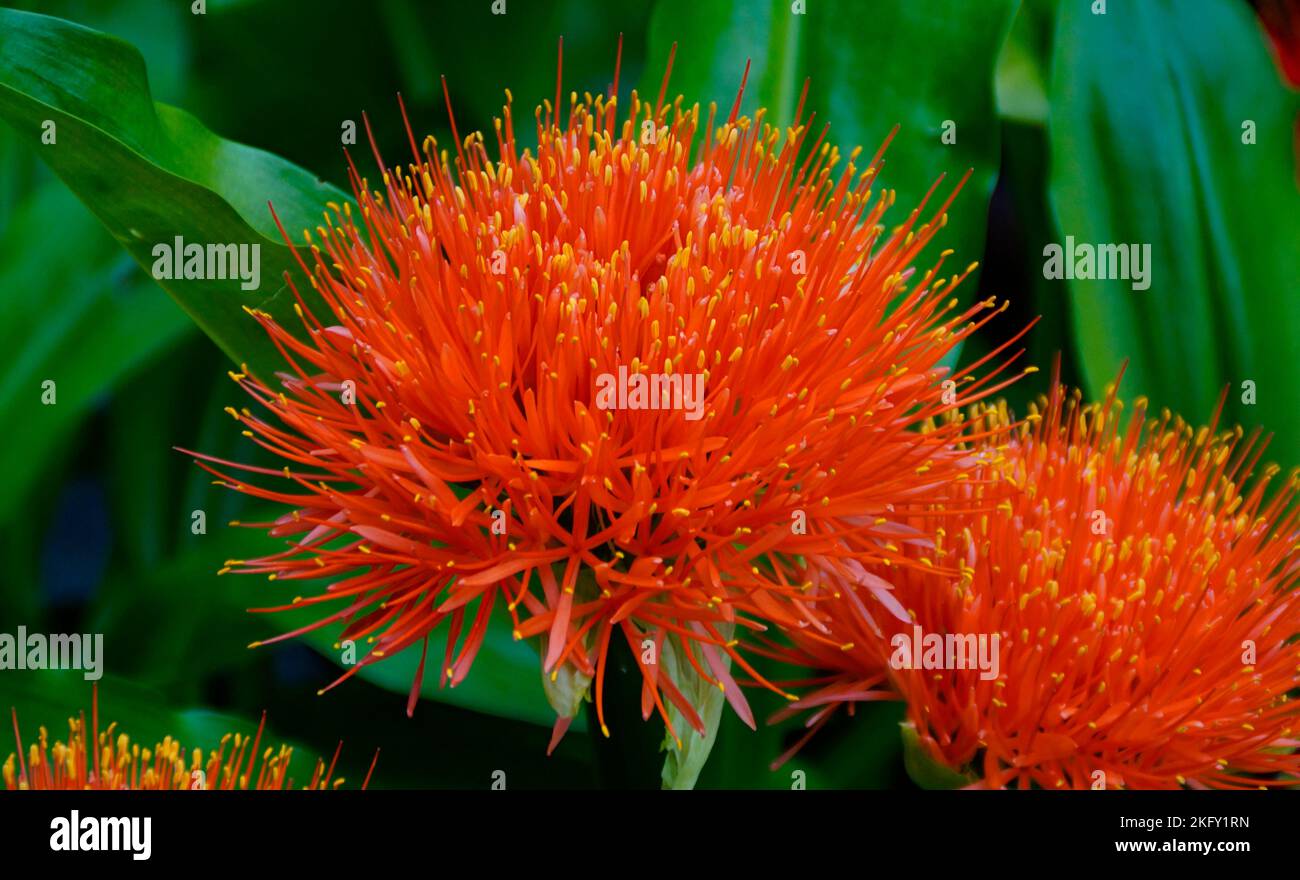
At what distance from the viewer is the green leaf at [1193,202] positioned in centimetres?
88

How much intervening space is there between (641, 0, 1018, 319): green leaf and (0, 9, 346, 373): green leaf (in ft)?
1.03

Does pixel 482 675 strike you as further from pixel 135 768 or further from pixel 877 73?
pixel 877 73

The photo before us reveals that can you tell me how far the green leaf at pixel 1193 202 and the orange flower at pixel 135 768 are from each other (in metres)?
0.69

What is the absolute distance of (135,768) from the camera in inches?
26.5

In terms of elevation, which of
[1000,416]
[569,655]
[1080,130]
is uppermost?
[1080,130]

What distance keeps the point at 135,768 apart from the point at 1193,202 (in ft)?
2.89

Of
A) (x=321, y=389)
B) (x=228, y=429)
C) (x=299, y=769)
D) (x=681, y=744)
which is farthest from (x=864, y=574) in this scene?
(x=228, y=429)

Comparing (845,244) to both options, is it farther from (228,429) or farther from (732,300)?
(228,429)

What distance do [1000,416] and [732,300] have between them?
0.24 metres

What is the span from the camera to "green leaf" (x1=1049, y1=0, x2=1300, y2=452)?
878mm

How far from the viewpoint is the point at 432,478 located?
518mm

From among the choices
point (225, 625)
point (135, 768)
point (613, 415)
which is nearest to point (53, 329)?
point (225, 625)

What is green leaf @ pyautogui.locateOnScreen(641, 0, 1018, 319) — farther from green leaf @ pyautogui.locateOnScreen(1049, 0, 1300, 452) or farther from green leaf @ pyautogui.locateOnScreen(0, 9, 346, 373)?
green leaf @ pyautogui.locateOnScreen(0, 9, 346, 373)

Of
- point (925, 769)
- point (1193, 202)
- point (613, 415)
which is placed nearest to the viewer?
point (613, 415)
